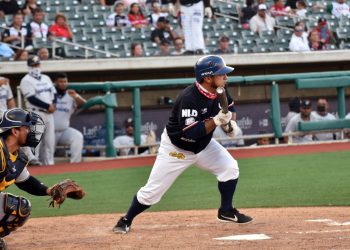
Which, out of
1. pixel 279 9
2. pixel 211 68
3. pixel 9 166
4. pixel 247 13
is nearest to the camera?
pixel 9 166

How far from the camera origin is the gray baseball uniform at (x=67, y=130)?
13.4 m

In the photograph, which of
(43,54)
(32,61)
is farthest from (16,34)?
(32,61)

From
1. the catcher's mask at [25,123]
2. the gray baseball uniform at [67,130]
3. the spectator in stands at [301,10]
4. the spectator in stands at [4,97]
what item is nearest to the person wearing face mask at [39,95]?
the spectator in stands at [4,97]

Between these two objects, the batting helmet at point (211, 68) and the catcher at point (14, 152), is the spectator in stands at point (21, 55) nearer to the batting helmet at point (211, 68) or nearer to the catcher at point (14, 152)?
the batting helmet at point (211, 68)

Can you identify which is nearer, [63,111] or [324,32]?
[63,111]

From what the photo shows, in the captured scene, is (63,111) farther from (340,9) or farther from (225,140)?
(340,9)

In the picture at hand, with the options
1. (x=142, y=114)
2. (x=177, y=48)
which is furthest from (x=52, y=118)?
(x=177, y=48)

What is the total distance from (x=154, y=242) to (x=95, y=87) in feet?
24.5

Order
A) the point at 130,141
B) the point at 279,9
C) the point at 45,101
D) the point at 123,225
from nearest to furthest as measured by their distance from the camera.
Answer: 1. the point at 123,225
2. the point at 45,101
3. the point at 130,141
4. the point at 279,9

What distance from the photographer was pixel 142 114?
1484 centimetres

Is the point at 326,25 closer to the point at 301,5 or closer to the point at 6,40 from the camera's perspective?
the point at 301,5

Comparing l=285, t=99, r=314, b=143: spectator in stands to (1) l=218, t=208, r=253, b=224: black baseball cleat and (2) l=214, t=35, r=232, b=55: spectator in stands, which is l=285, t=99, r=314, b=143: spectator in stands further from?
(1) l=218, t=208, r=253, b=224: black baseball cleat

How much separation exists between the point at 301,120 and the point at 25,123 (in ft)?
29.9

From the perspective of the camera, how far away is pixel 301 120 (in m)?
14.4
